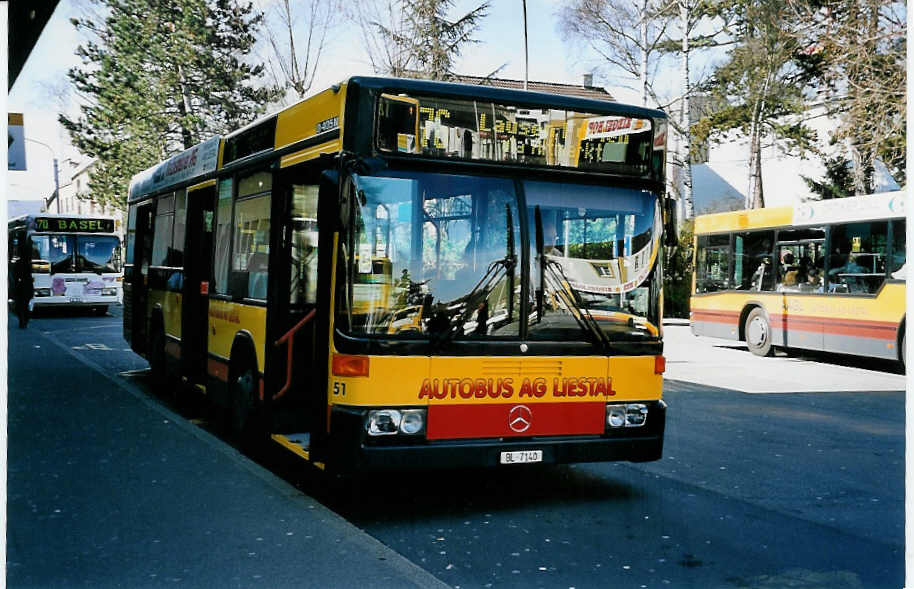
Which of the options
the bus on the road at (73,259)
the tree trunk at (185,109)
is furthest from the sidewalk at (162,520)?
the tree trunk at (185,109)

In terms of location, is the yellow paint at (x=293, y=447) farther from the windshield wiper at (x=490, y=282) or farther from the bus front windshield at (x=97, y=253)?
the bus front windshield at (x=97, y=253)

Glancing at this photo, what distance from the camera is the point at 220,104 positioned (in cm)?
4522

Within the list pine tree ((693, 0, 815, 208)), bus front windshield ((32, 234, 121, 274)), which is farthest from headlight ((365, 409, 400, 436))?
pine tree ((693, 0, 815, 208))

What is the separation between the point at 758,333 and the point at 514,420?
13702 millimetres

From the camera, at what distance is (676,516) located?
22.1 feet

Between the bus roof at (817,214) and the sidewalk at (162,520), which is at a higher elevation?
the bus roof at (817,214)

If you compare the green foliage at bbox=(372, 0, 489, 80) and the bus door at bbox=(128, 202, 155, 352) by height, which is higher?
the green foliage at bbox=(372, 0, 489, 80)

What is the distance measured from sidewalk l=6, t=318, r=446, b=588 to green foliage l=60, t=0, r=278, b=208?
3350 cm

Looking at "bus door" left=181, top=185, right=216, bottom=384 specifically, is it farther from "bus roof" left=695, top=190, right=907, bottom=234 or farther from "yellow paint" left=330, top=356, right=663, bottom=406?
"bus roof" left=695, top=190, right=907, bottom=234

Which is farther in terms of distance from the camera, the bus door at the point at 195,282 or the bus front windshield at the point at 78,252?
the bus front windshield at the point at 78,252

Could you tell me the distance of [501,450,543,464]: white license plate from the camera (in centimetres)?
658

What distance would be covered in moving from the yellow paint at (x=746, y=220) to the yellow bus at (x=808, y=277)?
0.02 m

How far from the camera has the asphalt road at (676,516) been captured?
18.1ft

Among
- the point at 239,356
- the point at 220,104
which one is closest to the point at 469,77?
the point at 220,104
